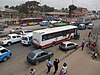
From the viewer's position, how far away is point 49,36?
20969mm

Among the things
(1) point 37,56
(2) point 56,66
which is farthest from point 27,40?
(2) point 56,66

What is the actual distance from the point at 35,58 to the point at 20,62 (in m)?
2.04

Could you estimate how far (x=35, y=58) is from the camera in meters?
15.0

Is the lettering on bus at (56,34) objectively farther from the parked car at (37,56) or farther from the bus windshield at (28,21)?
the bus windshield at (28,21)

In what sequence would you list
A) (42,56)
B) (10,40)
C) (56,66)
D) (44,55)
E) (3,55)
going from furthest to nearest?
(10,40), (44,55), (42,56), (3,55), (56,66)

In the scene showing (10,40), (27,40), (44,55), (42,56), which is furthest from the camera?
(10,40)

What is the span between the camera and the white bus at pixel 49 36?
65.2 feet

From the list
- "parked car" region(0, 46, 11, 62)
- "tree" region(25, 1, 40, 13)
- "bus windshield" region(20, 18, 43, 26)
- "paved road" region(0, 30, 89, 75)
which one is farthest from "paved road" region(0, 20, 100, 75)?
"tree" region(25, 1, 40, 13)

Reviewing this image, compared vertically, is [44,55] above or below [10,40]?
below

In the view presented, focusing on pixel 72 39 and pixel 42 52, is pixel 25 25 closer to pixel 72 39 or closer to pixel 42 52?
pixel 72 39

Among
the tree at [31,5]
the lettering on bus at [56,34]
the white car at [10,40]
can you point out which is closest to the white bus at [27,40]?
the white car at [10,40]

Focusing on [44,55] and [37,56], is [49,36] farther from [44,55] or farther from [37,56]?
[37,56]

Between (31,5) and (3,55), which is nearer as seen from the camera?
(3,55)

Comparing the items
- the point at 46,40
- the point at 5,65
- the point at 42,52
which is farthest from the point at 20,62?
the point at 46,40
